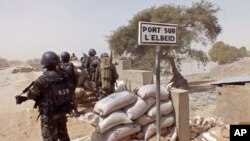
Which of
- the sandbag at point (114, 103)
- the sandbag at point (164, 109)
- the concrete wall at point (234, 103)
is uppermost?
the sandbag at point (114, 103)

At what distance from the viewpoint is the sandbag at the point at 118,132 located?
179 inches

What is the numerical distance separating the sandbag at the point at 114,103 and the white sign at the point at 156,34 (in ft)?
4.35

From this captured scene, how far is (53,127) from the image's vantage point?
4.27m

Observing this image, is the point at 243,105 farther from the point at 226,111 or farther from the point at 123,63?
the point at 123,63

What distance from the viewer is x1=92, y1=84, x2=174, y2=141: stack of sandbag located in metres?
4.54

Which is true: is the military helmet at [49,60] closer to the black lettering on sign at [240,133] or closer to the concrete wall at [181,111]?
the concrete wall at [181,111]

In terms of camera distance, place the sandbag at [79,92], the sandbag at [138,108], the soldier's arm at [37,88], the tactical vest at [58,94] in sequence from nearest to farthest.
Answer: the soldier's arm at [37,88] → the tactical vest at [58,94] → the sandbag at [138,108] → the sandbag at [79,92]

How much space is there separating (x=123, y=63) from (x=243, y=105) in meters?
4.63

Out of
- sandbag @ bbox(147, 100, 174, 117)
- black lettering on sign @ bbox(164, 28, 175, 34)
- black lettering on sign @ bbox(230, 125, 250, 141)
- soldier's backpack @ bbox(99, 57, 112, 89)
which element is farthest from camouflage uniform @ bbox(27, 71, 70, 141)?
soldier's backpack @ bbox(99, 57, 112, 89)

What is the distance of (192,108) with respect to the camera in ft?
35.8

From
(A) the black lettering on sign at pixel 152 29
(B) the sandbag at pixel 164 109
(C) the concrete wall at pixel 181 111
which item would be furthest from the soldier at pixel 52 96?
(C) the concrete wall at pixel 181 111

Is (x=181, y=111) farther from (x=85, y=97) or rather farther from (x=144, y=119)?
(x=85, y=97)

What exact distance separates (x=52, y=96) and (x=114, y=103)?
1.03 meters

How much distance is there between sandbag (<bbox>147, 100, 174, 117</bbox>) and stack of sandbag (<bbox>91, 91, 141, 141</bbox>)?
305mm
